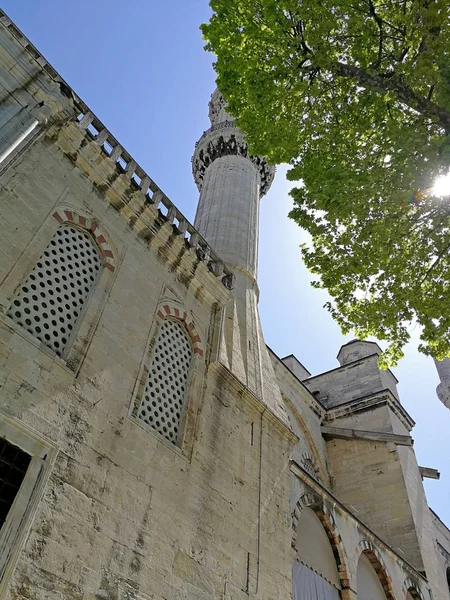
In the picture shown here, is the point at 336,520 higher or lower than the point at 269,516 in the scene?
higher

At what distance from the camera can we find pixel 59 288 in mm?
6641

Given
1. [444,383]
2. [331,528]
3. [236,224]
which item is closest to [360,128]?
[236,224]

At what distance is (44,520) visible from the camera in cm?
479

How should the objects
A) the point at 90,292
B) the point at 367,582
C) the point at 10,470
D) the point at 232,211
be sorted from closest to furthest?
the point at 10,470 → the point at 90,292 → the point at 367,582 → the point at 232,211

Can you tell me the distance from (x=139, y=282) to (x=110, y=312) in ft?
3.14

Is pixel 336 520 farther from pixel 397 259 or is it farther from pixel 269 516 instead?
pixel 397 259

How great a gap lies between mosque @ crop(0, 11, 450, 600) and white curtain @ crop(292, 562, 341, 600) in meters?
0.04

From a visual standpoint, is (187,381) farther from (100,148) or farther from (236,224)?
(236,224)

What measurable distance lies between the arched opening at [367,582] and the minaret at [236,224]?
13.1ft

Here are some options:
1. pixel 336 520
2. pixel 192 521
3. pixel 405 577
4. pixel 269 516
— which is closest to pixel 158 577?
pixel 192 521

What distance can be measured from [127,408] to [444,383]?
65.7ft

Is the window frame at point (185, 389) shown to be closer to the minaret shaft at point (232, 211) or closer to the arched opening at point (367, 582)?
the minaret shaft at point (232, 211)

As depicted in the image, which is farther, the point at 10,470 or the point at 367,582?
the point at 367,582

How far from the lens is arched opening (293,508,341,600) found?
8539mm
